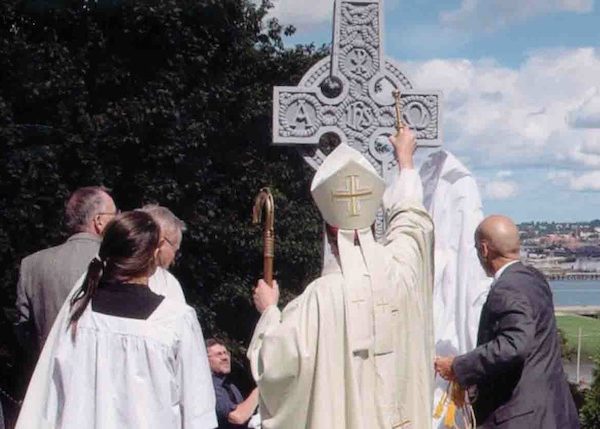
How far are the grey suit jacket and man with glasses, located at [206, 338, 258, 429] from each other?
45.3 inches

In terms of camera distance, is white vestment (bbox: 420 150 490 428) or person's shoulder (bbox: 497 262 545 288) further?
white vestment (bbox: 420 150 490 428)

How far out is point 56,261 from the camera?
589 centimetres

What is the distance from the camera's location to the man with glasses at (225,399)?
677 cm

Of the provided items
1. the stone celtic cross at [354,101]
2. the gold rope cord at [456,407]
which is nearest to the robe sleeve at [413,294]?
the gold rope cord at [456,407]

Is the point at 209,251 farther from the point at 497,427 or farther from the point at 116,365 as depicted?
the point at 116,365

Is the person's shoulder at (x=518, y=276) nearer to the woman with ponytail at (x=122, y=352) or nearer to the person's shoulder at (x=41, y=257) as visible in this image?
the woman with ponytail at (x=122, y=352)

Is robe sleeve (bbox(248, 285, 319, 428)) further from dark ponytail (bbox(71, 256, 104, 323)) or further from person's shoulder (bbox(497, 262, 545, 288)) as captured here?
person's shoulder (bbox(497, 262, 545, 288))

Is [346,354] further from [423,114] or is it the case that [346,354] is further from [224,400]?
[423,114]

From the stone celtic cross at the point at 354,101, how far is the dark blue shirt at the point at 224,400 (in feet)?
4.88

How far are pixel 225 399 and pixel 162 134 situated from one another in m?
8.85

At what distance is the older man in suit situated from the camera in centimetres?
584

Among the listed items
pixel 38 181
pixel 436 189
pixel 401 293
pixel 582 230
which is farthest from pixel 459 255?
pixel 582 230

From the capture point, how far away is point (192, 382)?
471 centimetres

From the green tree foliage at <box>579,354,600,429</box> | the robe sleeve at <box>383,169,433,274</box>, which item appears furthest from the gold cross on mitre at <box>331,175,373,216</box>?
the green tree foliage at <box>579,354,600,429</box>
